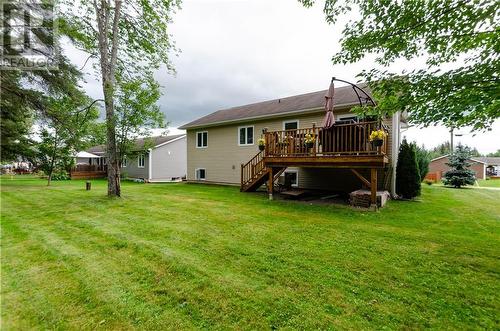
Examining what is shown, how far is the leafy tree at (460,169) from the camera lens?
1669cm

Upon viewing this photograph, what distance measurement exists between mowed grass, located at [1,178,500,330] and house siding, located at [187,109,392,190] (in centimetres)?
514

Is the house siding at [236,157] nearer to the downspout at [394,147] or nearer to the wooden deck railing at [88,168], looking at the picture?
the downspout at [394,147]

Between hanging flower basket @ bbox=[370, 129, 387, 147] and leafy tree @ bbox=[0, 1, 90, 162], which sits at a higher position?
leafy tree @ bbox=[0, 1, 90, 162]

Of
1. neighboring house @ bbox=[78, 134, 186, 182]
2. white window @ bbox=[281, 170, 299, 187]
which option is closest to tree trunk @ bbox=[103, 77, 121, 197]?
white window @ bbox=[281, 170, 299, 187]

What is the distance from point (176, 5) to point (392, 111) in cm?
1087

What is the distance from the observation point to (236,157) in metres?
15.0

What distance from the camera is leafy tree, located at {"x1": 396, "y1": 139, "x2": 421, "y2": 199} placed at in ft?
32.5

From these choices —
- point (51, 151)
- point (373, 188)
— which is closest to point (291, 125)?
point (373, 188)

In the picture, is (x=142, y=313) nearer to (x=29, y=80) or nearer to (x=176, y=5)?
(x=176, y=5)

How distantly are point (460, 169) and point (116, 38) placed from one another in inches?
884

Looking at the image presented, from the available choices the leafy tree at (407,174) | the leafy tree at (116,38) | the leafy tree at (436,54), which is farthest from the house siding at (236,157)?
the leafy tree at (436,54)

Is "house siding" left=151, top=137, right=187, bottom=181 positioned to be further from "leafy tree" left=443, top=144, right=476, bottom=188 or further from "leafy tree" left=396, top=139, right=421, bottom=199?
"leafy tree" left=443, top=144, right=476, bottom=188

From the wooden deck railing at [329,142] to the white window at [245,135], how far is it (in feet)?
14.5

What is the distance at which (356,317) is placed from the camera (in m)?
2.45
